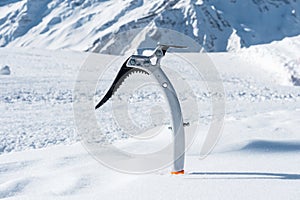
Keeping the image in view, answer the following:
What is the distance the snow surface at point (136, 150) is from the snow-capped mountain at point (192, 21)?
8447cm

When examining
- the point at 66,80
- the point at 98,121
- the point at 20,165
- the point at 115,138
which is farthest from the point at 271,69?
the point at 20,165

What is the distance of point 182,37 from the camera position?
10.1 ft

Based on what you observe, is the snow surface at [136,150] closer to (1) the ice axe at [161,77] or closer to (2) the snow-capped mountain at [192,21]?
(1) the ice axe at [161,77]

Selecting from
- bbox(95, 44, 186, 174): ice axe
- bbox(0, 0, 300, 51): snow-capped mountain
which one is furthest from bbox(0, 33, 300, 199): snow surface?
bbox(0, 0, 300, 51): snow-capped mountain

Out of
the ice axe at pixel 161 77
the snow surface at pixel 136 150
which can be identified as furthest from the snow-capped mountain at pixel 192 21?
the ice axe at pixel 161 77

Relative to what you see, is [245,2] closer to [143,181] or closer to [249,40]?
[249,40]

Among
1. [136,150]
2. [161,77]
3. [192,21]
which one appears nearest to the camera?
[161,77]

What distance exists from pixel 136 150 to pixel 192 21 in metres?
99.4

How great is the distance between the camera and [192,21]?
333ft

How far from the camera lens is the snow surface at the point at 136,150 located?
8.59 ft

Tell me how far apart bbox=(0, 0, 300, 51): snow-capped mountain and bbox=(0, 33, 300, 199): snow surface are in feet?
277

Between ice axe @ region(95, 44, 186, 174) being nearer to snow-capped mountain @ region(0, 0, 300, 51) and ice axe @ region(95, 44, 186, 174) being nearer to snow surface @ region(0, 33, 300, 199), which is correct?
snow surface @ region(0, 33, 300, 199)

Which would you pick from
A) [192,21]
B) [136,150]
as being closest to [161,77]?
[136,150]

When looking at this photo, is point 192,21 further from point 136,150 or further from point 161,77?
point 161,77
